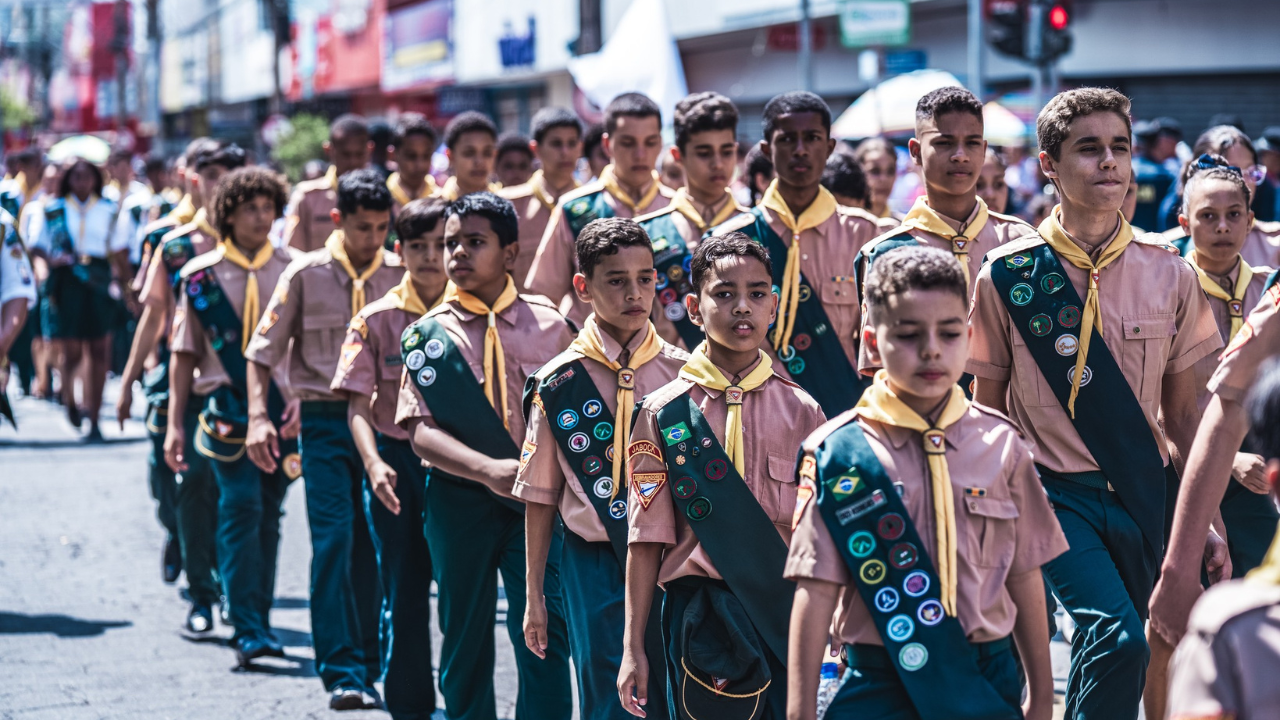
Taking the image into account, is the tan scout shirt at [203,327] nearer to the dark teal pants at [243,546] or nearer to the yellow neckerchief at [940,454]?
the dark teal pants at [243,546]

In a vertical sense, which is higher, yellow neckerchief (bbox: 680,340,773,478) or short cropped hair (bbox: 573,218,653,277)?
short cropped hair (bbox: 573,218,653,277)

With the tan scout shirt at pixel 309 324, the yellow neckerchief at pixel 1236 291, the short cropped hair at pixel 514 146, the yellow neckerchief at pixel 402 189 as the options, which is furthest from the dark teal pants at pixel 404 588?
the short cropped hair at pixel 514 146

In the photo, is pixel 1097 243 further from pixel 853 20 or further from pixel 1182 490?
pixel 853 20

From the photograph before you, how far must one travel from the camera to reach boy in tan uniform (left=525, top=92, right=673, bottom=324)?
22.9 feet

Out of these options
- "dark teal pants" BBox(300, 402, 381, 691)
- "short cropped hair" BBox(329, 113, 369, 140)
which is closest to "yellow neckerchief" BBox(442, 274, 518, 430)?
"dark teal pants" BBox(300, 402, 381, 691)

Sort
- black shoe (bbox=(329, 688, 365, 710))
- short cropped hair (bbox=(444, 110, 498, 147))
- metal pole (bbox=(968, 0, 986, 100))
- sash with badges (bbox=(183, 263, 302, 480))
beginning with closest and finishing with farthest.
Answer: black shoe (bbox=(329, 688, 365, 710)) < sash with badges (bbox=(183, 263, 302, 480)) < short cropped hair (bbox=(444, 110, 498, 147)) < metal pole (bbox=(968, 0, 986, 100))

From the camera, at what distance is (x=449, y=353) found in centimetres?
531

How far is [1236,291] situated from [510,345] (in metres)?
2.72

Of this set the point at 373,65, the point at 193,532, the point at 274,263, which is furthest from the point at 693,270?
the point at 373,65

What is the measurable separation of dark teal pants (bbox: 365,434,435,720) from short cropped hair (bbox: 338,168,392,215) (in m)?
1.10

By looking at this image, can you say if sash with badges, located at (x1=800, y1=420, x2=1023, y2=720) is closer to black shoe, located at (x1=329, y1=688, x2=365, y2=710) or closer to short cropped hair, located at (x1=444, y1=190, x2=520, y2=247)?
short cropped hair, located at (x1=444, y1=190, x2=520, y2=247)

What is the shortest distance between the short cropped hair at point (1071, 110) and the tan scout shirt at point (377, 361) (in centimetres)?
254

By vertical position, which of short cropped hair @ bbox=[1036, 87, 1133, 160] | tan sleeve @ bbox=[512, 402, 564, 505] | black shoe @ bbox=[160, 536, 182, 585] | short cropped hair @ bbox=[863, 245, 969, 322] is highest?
short cropped hair @ bbox=[1036, 87, 1133, 160]

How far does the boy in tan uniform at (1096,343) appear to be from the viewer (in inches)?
174
